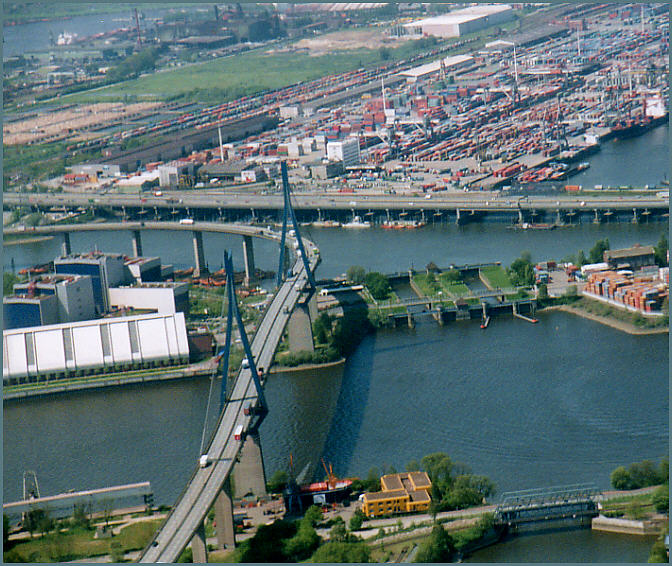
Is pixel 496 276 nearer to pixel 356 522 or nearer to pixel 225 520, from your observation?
pixel 356 522

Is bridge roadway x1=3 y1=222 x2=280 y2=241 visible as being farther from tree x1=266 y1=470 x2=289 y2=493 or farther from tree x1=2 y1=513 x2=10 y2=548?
tree x1=2 y1=513 x2=10 y2=548

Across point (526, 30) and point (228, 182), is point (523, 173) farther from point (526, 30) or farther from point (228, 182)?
point (526, 30)

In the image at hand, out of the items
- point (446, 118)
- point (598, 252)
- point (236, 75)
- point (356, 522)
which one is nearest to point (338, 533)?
point (356, 522)

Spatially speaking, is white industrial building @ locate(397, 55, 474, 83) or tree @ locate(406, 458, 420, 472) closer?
tree @ locate(406, 458, 420, 472)

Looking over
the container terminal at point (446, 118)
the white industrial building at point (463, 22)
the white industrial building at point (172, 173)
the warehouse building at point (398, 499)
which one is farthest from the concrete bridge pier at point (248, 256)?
the white industrial building at point (463, 22)

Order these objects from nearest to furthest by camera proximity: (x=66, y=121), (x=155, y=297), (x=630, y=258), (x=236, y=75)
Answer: (x=155, y=297), (x=630, y=258), (x=66, y=121), (x=236, y=75)

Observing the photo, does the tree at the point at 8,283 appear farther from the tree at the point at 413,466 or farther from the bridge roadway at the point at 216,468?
the tree at the point at 413,466

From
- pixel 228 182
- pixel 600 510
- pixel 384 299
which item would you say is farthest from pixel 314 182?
pixel 600 510

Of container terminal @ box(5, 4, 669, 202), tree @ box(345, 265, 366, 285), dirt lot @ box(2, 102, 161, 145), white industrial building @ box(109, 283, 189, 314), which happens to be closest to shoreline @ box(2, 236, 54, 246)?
container terminal @ box(5, 4, 669, 202)
